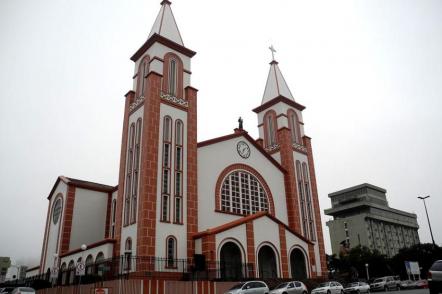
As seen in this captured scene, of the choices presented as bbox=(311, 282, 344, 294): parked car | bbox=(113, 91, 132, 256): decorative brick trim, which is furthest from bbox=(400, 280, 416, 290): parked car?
bbox=(113, 91, 132, 256): decorative brick trim

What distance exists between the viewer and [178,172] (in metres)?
28.8

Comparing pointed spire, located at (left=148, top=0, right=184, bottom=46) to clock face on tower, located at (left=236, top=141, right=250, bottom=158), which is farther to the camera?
clock face on tower, located at (left=236, top=141, right=250, bottom=158)

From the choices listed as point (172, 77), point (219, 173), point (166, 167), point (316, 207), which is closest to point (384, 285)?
point (316, 207)

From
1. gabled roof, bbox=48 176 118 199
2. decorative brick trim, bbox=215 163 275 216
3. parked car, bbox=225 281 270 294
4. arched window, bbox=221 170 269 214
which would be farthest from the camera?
gabled roof, bbox=48 176 118 199

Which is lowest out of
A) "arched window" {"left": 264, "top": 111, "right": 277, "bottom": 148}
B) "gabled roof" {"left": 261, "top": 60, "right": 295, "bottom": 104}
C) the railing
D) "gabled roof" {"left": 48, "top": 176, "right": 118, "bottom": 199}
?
the railing

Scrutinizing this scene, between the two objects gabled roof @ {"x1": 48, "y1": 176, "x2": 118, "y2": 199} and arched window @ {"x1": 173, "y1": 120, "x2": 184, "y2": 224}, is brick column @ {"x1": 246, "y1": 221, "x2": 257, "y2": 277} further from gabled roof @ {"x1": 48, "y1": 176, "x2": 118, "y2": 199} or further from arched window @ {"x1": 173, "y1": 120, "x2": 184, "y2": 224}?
gabled roof @ {"x1": 48, "y1": 176, "x2": 118, "y2": 199}

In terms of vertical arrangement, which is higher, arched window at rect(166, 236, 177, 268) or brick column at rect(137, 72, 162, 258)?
brick column at rect(137, 72, 162, 258)

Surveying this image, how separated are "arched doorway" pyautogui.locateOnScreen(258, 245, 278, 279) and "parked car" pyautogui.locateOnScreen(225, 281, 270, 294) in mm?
6537

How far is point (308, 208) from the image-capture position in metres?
38.9

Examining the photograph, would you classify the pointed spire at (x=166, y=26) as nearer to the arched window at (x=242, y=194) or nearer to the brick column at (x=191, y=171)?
the brick column at (x=191, y=171)

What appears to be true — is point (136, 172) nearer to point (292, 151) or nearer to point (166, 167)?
point (166, 167)

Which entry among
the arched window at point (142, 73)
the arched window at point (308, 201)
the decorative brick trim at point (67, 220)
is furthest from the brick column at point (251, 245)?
the decorative brick trim at point (67, 220)

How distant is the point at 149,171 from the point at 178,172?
258 centimetres

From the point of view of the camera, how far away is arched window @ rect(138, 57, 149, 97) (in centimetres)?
3247
